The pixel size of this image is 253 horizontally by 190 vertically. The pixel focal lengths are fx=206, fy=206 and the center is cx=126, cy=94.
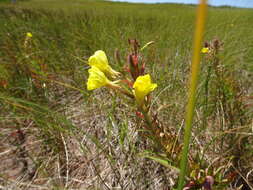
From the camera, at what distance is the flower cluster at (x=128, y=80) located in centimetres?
71

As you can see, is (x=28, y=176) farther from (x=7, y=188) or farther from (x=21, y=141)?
(x=21, y=141)

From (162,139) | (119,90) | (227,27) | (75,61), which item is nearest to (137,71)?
(119,90)

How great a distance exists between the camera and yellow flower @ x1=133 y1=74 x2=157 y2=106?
699 mm

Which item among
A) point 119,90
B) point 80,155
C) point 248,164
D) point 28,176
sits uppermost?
point 119,90

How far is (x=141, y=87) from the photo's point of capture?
710 mm

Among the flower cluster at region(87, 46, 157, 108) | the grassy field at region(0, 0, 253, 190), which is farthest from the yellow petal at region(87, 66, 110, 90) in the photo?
the grassy field at region(0, 0, 253, 190)

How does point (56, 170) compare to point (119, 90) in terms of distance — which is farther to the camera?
point (56, 170)

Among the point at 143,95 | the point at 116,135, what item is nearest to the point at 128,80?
the point at 143,95

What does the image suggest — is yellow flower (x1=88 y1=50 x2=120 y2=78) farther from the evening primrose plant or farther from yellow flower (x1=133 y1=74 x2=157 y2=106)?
yellow flower (x1=133 y1=74 x2=157 y2=106)

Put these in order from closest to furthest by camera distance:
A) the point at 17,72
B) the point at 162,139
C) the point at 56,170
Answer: the point at 162,139, the point at 56,170, the point at 17,72

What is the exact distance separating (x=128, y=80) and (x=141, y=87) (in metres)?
0.14

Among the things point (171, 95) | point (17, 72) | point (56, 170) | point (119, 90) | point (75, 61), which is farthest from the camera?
point (75, 61)

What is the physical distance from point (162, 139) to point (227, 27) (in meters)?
3.19

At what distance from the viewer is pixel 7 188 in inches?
42.4
